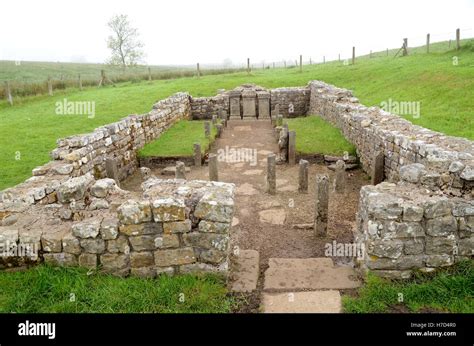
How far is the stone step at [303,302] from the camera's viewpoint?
17.2ft

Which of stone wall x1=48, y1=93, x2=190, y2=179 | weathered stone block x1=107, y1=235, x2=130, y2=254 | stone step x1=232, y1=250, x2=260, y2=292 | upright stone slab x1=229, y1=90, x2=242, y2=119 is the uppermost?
upright stone slab x1=229, y1=90, x2=242, y2=119

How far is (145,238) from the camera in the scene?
5.49 meters

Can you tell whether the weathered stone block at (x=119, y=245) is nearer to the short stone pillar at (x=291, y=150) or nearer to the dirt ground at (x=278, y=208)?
the dirt ground at (x=278, y=208)

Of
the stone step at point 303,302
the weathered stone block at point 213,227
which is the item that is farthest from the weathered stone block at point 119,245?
the stone step at point 303,302

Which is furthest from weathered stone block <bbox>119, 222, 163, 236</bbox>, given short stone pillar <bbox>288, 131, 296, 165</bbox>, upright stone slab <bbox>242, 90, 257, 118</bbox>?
upright stone slab <bbox>242, 90, 257, 118</bbox>

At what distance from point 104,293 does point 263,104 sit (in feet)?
65.5

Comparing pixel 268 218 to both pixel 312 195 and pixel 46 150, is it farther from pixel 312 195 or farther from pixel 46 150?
pixel 46 150

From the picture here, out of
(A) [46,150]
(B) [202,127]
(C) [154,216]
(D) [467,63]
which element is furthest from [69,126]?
(D) [467,63]

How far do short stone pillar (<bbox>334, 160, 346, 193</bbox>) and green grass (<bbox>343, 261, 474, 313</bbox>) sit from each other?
502cm

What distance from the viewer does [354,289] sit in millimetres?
5758

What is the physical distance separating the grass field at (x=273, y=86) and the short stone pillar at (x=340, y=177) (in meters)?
3.71

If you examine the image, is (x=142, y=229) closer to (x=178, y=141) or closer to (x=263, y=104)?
(x=178, y=141)

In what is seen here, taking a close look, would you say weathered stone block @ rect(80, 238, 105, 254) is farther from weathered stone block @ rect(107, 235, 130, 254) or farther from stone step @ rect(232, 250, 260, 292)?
stone step @ rect(232, 250, 260, 292)

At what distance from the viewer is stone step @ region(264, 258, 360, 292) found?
19.4 ft
